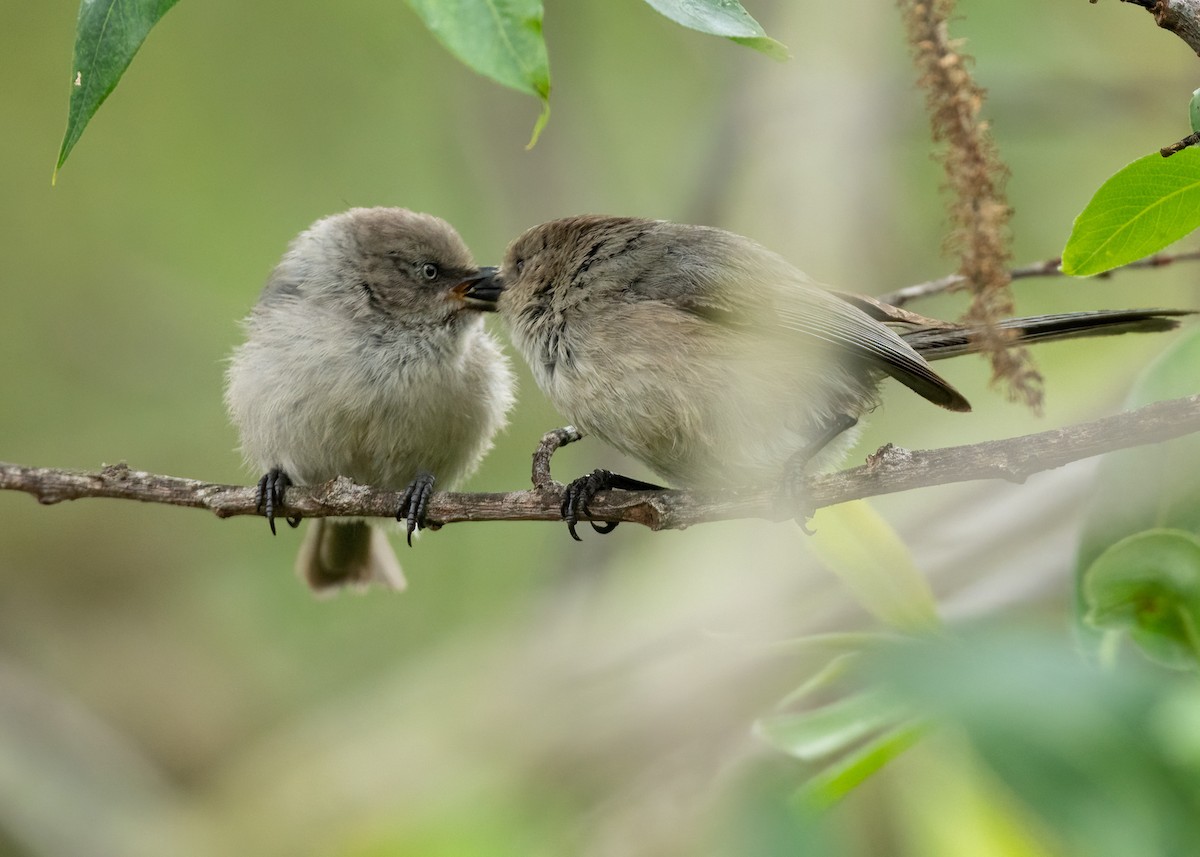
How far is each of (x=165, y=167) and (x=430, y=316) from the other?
4.01m

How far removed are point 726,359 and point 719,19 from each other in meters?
1.52

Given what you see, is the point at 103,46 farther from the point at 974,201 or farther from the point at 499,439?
the point at 499,439

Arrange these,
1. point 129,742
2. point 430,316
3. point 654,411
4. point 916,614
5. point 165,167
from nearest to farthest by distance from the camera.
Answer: point 916,614
point 654,411
point 430,316
point 129,742
point 165,167

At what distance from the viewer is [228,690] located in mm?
7160

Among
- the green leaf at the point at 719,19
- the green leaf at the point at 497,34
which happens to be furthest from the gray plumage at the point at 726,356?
the green leaf at the point at 497,34

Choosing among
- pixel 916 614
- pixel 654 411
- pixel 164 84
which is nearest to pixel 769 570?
pixel 654 411

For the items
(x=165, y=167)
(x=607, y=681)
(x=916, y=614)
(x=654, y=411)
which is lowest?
(x=607, y=681)

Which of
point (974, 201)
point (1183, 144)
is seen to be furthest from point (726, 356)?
point (1183, 144)

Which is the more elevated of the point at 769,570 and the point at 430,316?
the point at 430,316

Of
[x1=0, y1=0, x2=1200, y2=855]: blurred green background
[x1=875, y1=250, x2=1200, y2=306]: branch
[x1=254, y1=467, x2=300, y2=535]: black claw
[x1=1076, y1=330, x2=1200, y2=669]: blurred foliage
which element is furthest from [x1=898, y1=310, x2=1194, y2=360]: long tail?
[x1=254, y1=467, x2=300, y2=535]: black claw

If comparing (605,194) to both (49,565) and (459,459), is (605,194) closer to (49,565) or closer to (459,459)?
(459,459)

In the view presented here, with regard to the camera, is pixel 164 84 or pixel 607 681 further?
pixel 164 84

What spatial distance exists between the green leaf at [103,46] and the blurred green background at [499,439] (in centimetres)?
286

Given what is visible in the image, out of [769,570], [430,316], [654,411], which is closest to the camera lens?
[654,411]
